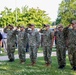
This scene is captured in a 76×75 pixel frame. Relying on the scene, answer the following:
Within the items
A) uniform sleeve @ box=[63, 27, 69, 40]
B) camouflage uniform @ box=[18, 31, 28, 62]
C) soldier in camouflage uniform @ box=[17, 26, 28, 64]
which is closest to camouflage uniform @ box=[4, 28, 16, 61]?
soldier in camouflage uniform @ box=[17, 26, 28, 64]

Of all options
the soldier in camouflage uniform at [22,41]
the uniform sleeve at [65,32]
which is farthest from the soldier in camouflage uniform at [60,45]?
the soldier in camouflage uniform at [22,41]

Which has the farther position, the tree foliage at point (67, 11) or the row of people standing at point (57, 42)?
the tree foliage at point (67, 11)

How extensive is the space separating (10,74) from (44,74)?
120 cm

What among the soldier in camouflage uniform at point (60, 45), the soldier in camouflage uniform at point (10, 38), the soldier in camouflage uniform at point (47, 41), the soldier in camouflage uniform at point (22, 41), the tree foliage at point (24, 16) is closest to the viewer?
the soldier in camouflage uniform at point (60, 45)

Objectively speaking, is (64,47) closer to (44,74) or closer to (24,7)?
(44,74)

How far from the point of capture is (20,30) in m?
14.4

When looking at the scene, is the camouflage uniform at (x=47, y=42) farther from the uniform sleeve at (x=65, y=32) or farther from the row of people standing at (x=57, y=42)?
the uniform sleeve at (x=65, y=32)

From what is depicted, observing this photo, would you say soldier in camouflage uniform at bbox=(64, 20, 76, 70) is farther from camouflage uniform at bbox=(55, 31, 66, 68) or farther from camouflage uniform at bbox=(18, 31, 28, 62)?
camouflage uniform at bbox=(18, 31, 28, 62)

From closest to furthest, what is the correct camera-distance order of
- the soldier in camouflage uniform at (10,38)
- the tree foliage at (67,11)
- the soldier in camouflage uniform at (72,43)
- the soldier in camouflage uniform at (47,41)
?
1. the soldier in camouflage uniform at (72,43)
2. the soldier in camouflage uniform at (47,41)
3. the soldier in camouflage uniform at (10,38)
4. the tree foliage at (67,11)

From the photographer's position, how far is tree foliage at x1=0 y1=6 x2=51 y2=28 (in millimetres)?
63812

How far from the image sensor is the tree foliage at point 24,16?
63812mm

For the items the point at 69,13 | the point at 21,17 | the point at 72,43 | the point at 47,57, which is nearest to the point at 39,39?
the point at 47,57

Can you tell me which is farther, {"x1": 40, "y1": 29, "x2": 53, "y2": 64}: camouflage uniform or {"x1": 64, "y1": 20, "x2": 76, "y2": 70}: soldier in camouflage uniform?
{"x1": 40, "y1": 29, "x2": 53, "y2": 64}: camouflage uniform

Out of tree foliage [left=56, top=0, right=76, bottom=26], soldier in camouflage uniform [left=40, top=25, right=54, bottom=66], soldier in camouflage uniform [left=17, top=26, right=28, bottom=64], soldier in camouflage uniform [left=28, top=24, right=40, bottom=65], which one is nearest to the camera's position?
soldier in camouflage uniform [left=40, top=25, right=54, bottom=66]
